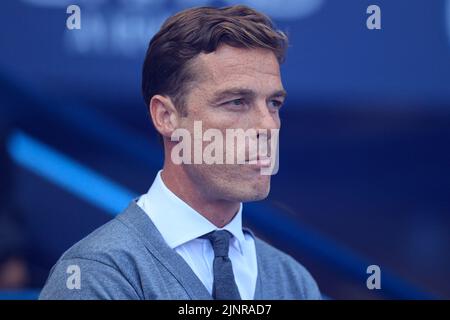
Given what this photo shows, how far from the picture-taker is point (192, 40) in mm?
1471

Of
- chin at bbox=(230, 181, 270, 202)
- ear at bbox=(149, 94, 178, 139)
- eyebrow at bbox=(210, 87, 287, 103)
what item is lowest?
chin at bbox=(230, 181, 270, 202)

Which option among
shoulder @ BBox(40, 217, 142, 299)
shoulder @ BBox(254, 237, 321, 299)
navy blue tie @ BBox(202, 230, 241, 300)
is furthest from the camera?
shoulder @ BBox(254, 237, 321, 299)

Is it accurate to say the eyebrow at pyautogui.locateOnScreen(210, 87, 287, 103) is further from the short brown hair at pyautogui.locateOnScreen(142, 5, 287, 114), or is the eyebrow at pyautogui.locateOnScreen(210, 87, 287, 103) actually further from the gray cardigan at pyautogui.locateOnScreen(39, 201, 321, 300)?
the gray cardigan at pyautogui.locateOnScreen(39, 201, 321, 300)

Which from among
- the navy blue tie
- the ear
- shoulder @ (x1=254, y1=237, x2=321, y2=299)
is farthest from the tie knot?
the ear

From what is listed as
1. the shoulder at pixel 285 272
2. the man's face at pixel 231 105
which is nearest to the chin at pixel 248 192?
the man's face at pixel 231 105

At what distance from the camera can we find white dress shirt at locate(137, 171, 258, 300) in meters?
1.47

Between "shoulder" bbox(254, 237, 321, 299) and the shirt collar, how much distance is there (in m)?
0.10

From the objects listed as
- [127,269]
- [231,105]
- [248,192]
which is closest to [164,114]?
[231,105]

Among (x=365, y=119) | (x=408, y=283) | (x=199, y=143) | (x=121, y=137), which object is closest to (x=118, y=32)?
(x=121, y=137)

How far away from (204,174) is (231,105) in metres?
0.16

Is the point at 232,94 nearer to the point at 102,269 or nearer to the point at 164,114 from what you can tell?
the point at 164,114

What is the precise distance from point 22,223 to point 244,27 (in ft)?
2.31

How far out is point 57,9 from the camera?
164 centimetres

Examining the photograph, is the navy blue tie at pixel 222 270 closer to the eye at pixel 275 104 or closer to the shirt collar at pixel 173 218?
the shirt collar at pixel 173 218
